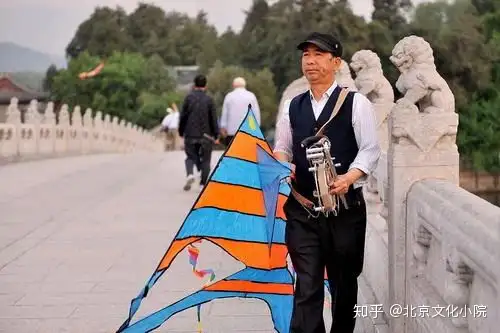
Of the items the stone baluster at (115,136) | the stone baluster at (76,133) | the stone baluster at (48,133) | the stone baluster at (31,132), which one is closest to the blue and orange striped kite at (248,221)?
the stone baluster at (31,132)

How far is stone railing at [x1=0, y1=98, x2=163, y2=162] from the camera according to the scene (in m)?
19.4

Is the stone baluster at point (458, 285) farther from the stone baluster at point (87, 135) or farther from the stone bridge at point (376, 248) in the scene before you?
the stone baluster at point (87, 135)

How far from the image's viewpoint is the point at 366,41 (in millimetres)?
36500

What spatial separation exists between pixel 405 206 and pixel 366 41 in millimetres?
33167

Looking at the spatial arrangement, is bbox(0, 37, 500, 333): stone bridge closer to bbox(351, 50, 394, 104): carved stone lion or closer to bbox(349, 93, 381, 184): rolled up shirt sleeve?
bbox(351, 50, 394, 104): carved stone lion

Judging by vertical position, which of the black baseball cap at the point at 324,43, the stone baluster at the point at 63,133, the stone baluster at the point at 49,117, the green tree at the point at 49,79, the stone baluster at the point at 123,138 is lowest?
the stone baluster at the point at 123,138

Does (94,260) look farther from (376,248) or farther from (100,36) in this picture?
(100,36)

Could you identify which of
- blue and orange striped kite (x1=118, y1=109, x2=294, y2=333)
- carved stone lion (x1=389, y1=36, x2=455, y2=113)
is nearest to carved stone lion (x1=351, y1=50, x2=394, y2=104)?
carved stone lion (x1=389, y1=36, x2=455, y2=113)

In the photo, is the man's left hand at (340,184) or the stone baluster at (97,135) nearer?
the man's left hand at (340,184)

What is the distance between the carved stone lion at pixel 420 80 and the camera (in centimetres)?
410

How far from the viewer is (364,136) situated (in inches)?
144

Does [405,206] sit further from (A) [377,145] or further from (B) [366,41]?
(B) [366,41]

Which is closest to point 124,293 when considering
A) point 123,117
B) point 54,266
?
point 54,266

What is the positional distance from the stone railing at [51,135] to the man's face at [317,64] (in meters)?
15.6
